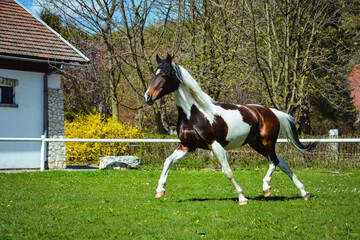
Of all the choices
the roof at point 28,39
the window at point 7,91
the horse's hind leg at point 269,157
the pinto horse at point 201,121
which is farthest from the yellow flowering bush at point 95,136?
the pinto horse at point 201,121

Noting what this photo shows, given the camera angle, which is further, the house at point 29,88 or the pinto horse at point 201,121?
the house at point 29,88

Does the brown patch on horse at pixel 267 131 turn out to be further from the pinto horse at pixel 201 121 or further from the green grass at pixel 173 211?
the green grass at pixel 173 211

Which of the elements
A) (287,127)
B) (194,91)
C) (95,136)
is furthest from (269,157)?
(95,136)

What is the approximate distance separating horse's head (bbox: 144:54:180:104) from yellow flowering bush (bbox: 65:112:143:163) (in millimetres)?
10723

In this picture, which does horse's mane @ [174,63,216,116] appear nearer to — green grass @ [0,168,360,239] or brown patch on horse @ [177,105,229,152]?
brown patch on horse @ [177,105,229,152]

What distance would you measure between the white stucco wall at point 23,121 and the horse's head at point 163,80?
1122cm

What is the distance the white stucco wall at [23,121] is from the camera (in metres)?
15.9

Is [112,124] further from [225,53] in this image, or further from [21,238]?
[21,238]

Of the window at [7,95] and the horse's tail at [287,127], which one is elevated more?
the window at [7,95]

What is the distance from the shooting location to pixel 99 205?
21.9 ft

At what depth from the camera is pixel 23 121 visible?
16500 mm

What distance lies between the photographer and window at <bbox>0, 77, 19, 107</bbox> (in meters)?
16.0

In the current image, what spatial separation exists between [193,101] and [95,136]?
42.6ft

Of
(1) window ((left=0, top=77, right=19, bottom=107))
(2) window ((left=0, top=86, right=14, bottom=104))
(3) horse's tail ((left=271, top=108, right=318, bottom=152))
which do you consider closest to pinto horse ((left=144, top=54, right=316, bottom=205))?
(3) horse's tail ((left=271, top=108, right=318, bottom=152))
